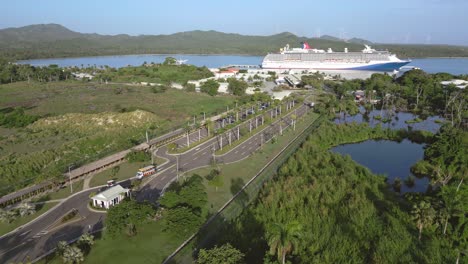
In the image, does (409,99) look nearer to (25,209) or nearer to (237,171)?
(237,171)

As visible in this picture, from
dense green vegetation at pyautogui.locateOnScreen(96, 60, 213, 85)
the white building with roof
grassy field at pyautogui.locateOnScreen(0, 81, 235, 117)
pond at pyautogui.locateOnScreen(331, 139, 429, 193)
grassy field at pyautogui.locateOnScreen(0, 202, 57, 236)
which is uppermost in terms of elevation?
dense green vegetation at pyautogui.locateOnScreen(96, 60, 213, 85)

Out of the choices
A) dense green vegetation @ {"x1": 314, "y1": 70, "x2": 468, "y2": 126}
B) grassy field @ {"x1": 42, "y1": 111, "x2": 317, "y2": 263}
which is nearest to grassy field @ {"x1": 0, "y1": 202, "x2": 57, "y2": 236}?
grassy field @ {"x1": 42, "y1": 111, "x2": 317, "y2": 263}

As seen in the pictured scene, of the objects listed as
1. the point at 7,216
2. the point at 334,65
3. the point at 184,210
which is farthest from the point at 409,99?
the point at 7,216

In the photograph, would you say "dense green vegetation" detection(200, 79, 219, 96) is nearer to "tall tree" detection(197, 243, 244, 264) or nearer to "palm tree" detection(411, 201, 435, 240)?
"palm tree" detection(411, 201, 435, 240)

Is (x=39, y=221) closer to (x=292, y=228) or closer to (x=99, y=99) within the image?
(x=292, y=228)

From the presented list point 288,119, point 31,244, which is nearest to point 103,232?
point 31,244

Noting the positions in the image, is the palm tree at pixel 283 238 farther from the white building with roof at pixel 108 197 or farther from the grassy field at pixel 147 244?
the white building with roof at pixel 108 197
